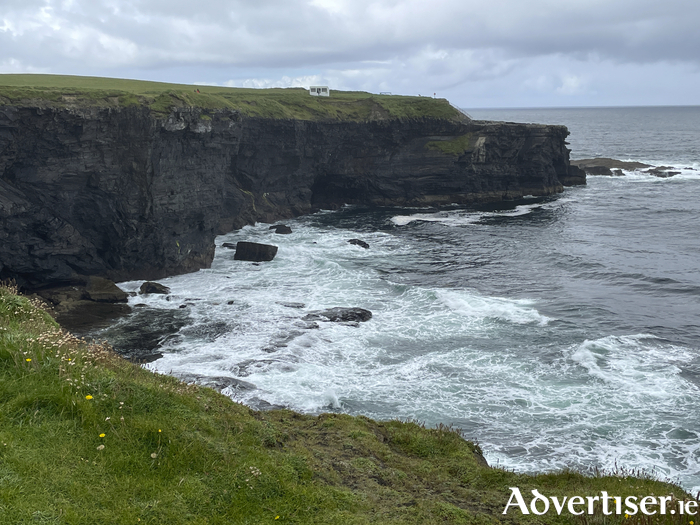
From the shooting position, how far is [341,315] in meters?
33.0

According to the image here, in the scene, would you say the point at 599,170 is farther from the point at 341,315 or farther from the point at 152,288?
the point at 152,288

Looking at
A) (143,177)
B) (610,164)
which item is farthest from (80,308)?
(610,164)

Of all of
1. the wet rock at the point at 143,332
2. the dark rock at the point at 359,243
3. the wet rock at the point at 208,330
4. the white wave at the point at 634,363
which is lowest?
the wet rock at the point at 143,332

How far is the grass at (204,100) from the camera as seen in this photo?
125ft

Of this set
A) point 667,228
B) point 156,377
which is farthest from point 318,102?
point 156,377

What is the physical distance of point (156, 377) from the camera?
13.4m

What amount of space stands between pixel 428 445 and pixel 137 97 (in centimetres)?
3632

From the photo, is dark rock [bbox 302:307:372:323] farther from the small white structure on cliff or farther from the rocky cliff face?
the small white structure on cliff

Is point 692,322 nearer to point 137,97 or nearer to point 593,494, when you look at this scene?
point 593,494

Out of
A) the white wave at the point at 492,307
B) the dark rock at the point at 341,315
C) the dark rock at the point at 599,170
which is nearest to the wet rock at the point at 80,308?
the dark rock at the point at 341,315

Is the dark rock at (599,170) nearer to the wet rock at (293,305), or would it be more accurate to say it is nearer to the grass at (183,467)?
the wet rock at (293,305)

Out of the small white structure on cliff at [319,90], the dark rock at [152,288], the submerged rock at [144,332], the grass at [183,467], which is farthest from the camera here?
the small white structure on cliff at [319,90]

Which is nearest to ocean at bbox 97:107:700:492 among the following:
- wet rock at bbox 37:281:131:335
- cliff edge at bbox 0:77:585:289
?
wet rock at bbox 37:281:131:335

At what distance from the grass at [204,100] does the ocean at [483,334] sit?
12828 millimetres
